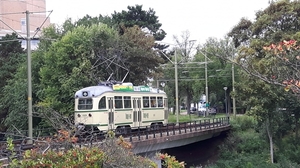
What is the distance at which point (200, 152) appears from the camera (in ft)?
122

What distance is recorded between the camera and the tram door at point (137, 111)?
2591 centimetres

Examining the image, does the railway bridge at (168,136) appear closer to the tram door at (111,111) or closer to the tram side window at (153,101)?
the tram door at (111,111)

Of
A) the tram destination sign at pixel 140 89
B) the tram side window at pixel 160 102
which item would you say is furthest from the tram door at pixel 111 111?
the tram side window at pixel 160 102

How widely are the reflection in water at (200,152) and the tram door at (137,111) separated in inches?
333

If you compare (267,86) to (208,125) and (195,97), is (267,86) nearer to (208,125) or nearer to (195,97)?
(208,125)

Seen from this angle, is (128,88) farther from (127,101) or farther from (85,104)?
(85,104)

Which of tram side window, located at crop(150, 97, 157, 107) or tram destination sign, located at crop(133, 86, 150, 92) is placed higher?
tram destination sign, located at crop(133, 86, 150, 92)

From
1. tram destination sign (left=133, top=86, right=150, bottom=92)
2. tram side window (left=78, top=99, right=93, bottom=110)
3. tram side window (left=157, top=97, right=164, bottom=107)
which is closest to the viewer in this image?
tram side window (left=78, top=99, right=93, bottom=110)

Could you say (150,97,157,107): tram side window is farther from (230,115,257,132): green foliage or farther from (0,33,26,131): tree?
(0,33,26,131): tree

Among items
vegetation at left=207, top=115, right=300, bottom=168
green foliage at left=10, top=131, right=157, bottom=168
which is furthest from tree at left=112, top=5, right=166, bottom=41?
green foliage at left=10, top=131, right=157, bottom=168

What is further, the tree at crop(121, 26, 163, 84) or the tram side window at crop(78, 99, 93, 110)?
the tree at crop(121, 26, 163, 84)

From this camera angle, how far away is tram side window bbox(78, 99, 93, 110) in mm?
23609

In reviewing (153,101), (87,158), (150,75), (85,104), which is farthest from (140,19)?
(87,158)

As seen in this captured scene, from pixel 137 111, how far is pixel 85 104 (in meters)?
3.70
